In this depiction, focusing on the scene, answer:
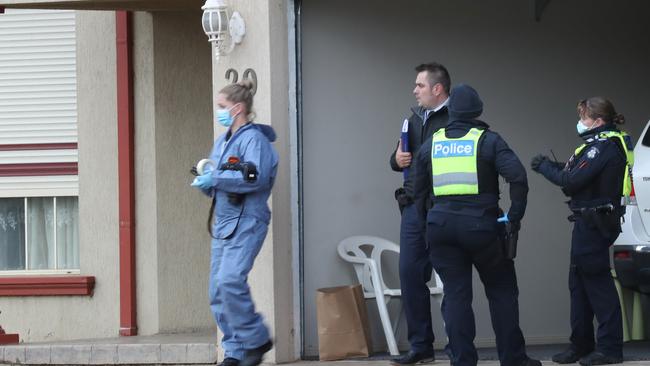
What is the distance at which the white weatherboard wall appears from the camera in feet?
40.5

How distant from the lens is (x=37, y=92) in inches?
490

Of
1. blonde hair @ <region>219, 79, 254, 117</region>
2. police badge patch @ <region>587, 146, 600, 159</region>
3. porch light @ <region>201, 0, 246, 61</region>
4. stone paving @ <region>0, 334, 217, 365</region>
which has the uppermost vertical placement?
porch light @ <region>201, 0, 246, 61</region>

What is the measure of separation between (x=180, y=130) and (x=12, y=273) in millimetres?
2194

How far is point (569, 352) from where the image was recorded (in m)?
9.23

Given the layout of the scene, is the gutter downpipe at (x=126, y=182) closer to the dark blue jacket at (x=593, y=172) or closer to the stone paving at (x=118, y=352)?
the stone paving at (x=118, y=352)

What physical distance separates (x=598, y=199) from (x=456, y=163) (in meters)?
1.30

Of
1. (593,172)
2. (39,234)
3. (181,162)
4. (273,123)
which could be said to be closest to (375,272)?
(273,123)

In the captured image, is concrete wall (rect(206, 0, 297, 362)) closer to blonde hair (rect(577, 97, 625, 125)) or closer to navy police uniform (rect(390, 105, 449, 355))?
navy police uniform (rect(390, 105, 449, 355))

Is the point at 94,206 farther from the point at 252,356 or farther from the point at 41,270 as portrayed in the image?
the point at 252,356

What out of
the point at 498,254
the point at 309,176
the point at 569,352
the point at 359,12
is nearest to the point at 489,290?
the point at 498,254

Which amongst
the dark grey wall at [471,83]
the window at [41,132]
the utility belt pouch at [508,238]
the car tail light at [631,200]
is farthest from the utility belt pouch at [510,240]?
the window at [41,132]

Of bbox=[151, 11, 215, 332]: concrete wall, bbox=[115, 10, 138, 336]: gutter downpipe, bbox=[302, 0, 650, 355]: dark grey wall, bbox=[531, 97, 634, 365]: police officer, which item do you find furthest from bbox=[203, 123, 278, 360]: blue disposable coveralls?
bbox=[115, 10, 138, 336]: gutter downpipe

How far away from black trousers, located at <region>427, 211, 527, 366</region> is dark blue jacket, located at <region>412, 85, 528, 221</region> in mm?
74

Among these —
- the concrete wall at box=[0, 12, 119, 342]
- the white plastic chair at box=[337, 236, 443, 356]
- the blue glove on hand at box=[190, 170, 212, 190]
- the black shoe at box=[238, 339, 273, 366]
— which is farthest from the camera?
the concrete wall at box=[0, 12, 119, 342]
